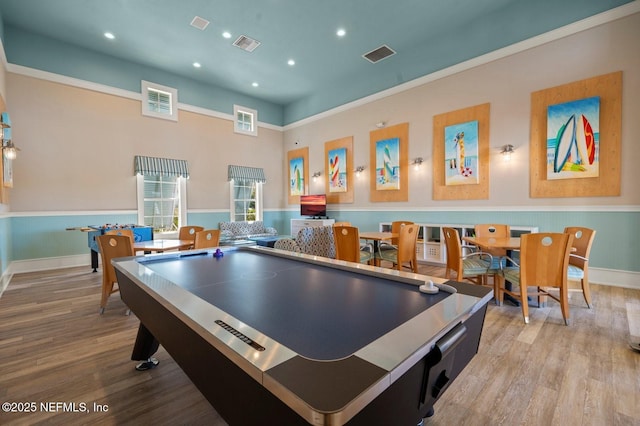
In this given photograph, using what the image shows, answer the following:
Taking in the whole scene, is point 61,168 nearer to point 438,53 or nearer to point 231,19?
point 231,19

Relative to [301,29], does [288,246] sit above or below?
below

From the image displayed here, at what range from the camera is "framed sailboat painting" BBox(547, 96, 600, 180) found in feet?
13.1

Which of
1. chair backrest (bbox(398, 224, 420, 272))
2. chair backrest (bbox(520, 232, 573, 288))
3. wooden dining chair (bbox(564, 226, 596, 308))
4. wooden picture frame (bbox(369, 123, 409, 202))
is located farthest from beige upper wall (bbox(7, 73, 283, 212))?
wooden dining chair (bbox(564, 226, 596, 308))

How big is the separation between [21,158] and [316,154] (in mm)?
6215

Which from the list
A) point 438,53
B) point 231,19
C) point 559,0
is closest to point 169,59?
point 231,19

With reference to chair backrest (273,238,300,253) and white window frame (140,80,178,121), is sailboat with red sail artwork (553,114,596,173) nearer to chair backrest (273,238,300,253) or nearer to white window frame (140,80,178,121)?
chair backrest (273,238,300,253)

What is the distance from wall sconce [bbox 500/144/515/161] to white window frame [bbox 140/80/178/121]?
23.5 ft

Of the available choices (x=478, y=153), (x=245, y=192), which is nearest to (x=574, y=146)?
(x=478, y=153)

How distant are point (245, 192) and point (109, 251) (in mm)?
5339

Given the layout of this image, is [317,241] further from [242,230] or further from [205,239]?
[242,230]

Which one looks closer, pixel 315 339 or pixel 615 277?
pixel 315 339

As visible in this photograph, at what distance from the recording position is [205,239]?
3881mm

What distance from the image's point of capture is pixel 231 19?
482 centimetres

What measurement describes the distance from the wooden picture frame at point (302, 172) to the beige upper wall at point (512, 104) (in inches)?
73.2
